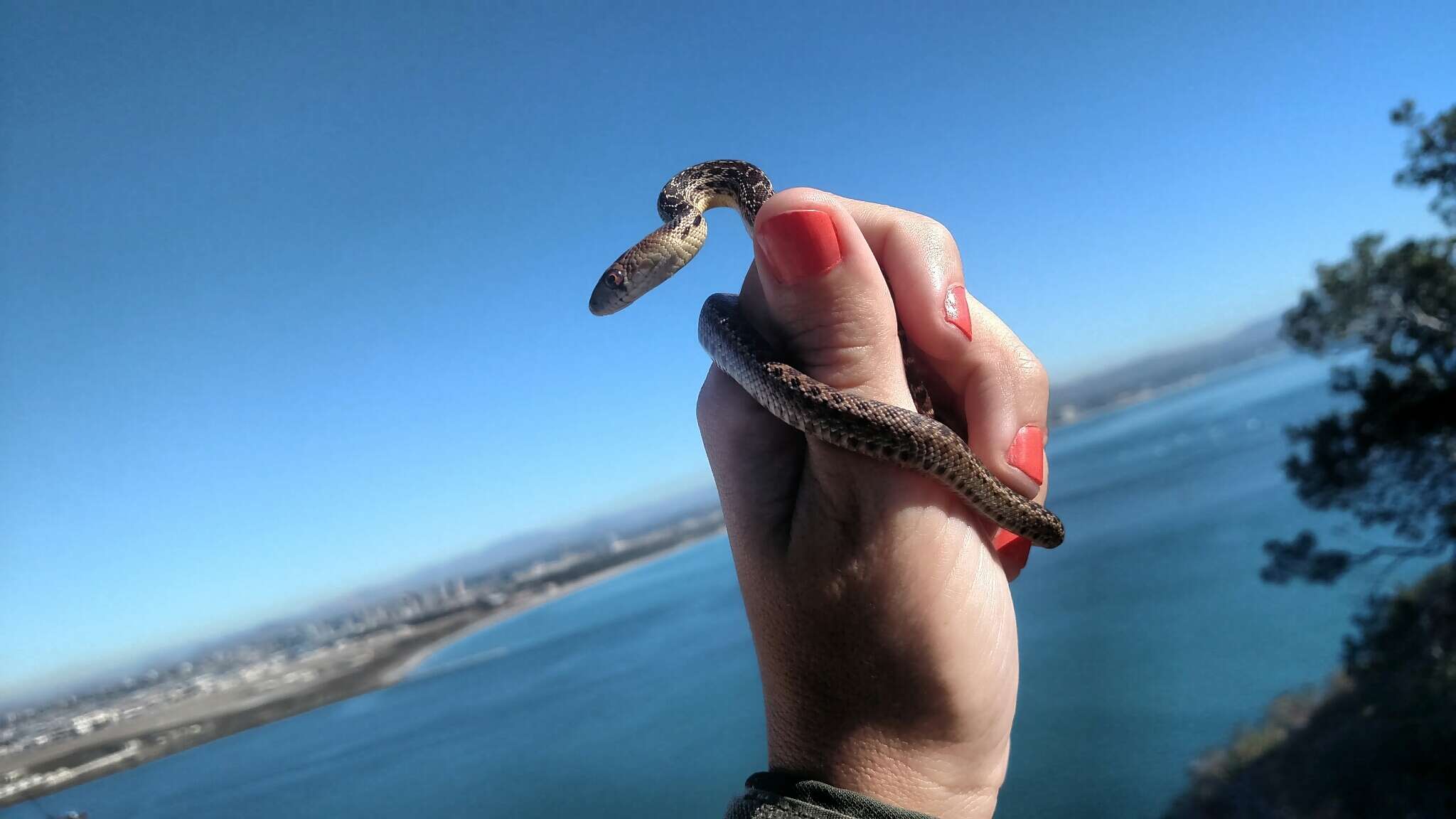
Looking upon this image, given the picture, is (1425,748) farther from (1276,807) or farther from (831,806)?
(831,806)

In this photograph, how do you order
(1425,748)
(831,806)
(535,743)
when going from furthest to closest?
1. (535,743)
2. (1425,748)
3. (831,806)

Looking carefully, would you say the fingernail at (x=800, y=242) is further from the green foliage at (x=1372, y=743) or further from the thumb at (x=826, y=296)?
the green foliage at (x=1372, y=743)

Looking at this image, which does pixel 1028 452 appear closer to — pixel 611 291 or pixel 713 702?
pixel 611 291

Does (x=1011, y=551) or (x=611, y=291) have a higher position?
(x=611, y=291)

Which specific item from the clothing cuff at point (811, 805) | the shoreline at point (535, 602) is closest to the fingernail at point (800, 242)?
the clothing cuff at point (811, 805)

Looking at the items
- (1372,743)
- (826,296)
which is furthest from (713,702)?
(826,296)

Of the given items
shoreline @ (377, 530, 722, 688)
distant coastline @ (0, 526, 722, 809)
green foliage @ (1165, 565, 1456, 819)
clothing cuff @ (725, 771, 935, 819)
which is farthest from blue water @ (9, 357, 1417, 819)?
clothing cuff @ (725, 771, 935, 819)

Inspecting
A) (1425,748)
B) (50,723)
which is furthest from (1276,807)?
(50,723)
